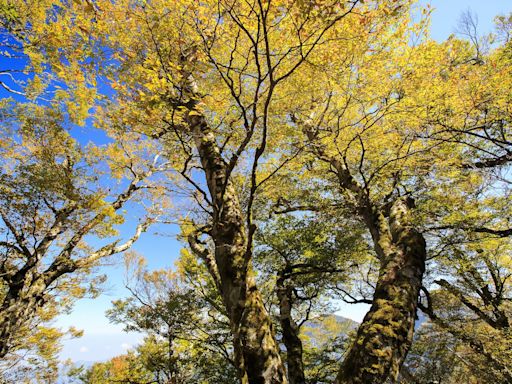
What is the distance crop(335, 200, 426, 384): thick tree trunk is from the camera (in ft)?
10.9

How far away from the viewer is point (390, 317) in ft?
12.2

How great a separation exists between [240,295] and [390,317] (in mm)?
2105

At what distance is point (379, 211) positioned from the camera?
19.1ft

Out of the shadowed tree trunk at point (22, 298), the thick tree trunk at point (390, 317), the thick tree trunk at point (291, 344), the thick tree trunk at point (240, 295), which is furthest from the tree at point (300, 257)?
the shadowed tree trunk at point (22, 298)

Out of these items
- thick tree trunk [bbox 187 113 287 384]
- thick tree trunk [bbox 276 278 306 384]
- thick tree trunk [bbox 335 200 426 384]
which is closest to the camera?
thick tree trunk [bbox 187 113 287 384]

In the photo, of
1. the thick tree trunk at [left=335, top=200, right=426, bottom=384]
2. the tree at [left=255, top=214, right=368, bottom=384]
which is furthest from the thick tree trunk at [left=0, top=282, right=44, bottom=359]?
the thick tree trunk at [left=335, top=200, right=426, bottom=384]

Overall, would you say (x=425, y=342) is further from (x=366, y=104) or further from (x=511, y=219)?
(x=366, y=104)

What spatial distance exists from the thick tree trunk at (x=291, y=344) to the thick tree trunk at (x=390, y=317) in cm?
300

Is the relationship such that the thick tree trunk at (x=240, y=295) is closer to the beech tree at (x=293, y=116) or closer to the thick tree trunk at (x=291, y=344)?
the beech tree at (x=293, y=116)

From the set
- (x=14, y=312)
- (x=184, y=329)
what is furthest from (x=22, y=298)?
(x=184, y=329)

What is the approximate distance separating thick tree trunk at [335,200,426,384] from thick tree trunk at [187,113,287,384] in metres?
1.07

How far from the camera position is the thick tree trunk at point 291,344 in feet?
20.9

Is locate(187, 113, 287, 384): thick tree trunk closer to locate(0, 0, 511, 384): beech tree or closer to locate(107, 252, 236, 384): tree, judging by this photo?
locate(0, 0, 511, 384): beech tree

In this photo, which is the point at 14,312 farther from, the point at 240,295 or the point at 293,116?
the point at 293,116
